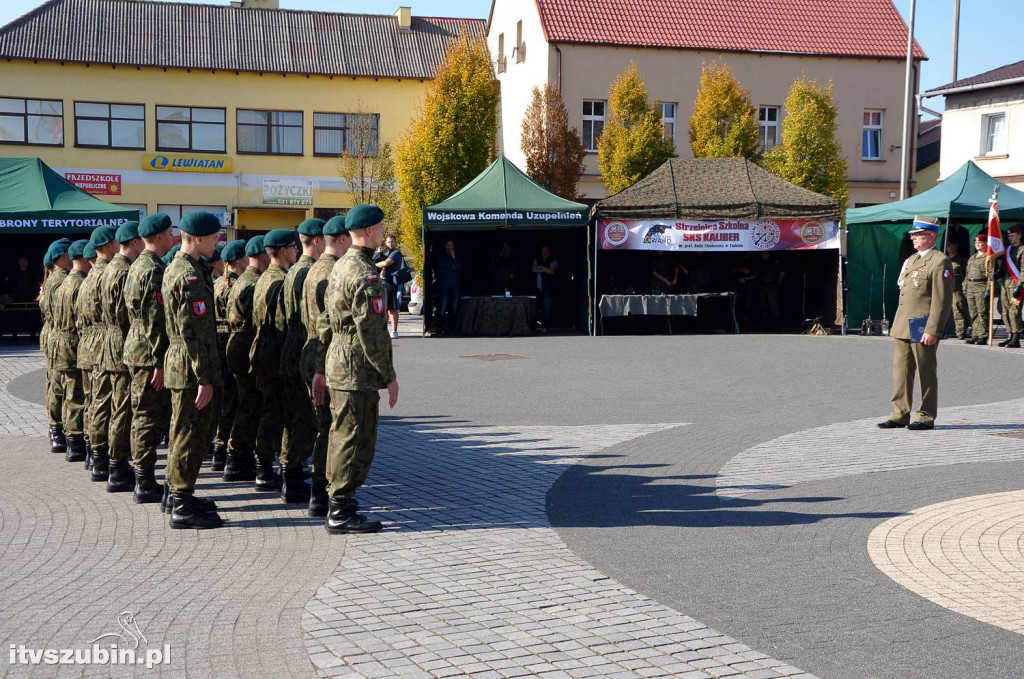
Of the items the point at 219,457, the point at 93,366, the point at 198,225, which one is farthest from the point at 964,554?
the point at 93,366

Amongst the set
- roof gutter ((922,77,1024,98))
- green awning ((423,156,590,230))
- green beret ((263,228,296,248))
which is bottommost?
green beret ((263,228,296,248))

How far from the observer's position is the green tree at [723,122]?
33.1 meters

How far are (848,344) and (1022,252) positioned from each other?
3.34 meters

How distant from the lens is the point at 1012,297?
19.3 meters

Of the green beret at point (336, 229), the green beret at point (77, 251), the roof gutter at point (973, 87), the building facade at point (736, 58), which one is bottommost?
the green beret at point (77, 251)

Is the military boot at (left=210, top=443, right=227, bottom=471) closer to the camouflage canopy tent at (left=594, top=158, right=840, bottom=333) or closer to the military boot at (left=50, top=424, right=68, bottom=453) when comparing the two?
the military boot at (left=50, top=424, right=68, bottom=453)

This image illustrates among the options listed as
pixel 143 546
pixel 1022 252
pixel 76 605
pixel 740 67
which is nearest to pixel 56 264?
pixel 143 546

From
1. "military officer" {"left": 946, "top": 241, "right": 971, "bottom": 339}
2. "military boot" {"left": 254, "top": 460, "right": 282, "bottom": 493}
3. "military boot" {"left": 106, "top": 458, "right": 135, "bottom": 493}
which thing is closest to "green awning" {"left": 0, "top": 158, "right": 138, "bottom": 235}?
"military boot" {"left": 106, "top": 458, "right": 135, "bottom": 493}

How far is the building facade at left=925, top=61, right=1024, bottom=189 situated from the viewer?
3256 centimetres

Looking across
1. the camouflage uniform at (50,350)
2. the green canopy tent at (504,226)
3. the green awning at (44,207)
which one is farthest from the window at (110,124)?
the camouflage uniform at (50,350)

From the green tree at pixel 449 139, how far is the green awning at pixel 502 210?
9.78m

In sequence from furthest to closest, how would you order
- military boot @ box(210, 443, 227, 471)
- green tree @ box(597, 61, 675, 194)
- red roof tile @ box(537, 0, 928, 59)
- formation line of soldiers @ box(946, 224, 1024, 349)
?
red roof tile @ box(537, 0, 928, 59) < green tree @ box(597, 61, 675, 194) < formation line of soldiers @ box(946, 224, 1024, 349) < military boot @ box(210, 443, 227, 471)

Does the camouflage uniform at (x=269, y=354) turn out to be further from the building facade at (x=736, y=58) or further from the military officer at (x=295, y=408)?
the building facade at (x=736, y=58)

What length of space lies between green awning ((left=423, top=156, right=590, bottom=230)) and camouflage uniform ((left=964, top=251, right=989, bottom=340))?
7.36 metres
